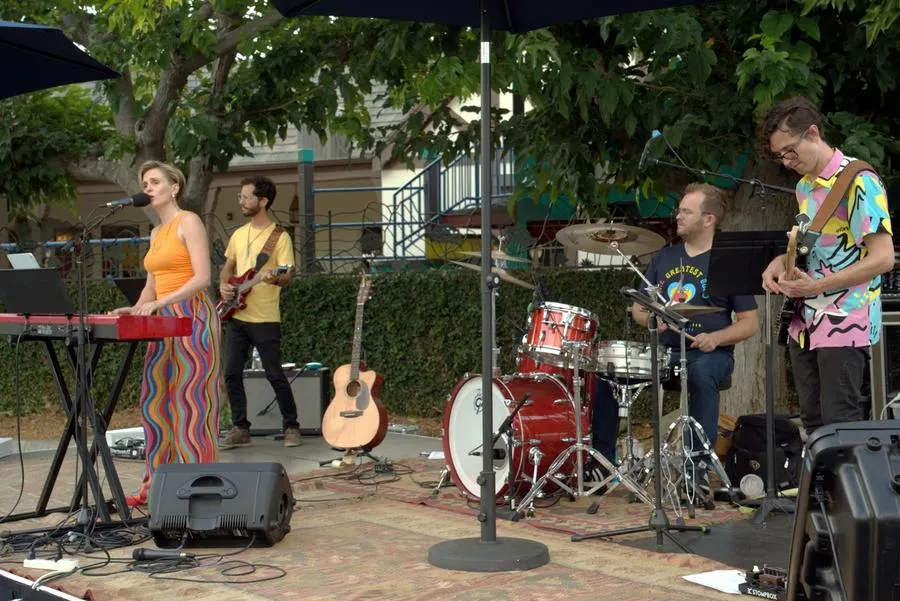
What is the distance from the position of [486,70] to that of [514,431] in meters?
2.28

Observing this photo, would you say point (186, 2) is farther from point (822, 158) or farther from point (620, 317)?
point (822, 158)

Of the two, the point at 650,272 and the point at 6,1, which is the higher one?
the point at 6,1

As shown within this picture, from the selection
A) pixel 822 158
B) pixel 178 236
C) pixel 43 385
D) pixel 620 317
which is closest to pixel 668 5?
pixel 822 158

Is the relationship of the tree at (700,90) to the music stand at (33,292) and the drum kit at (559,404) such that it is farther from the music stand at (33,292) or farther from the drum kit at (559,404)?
the music stand at (33,292)

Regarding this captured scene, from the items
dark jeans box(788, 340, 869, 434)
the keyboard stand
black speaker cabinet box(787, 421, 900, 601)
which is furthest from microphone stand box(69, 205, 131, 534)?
black speaker cabinet box(787, 421, 900, 601)

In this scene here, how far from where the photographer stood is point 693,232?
23.6 ft

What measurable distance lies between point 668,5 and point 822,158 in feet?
3.38

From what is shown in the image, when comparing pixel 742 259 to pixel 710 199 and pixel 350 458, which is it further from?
pixel 350 458

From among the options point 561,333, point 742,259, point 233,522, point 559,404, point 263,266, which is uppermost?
point 263,266

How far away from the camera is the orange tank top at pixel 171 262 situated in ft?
22.4

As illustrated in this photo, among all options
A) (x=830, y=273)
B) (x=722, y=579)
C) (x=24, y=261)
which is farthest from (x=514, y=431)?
(x=24, y=261)

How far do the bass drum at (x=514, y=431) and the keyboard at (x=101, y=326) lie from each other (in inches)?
68.6

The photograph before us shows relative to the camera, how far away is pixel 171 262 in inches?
269

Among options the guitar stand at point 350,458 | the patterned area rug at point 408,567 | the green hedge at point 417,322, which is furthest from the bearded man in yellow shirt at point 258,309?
the patterned area rug at point 408,567
